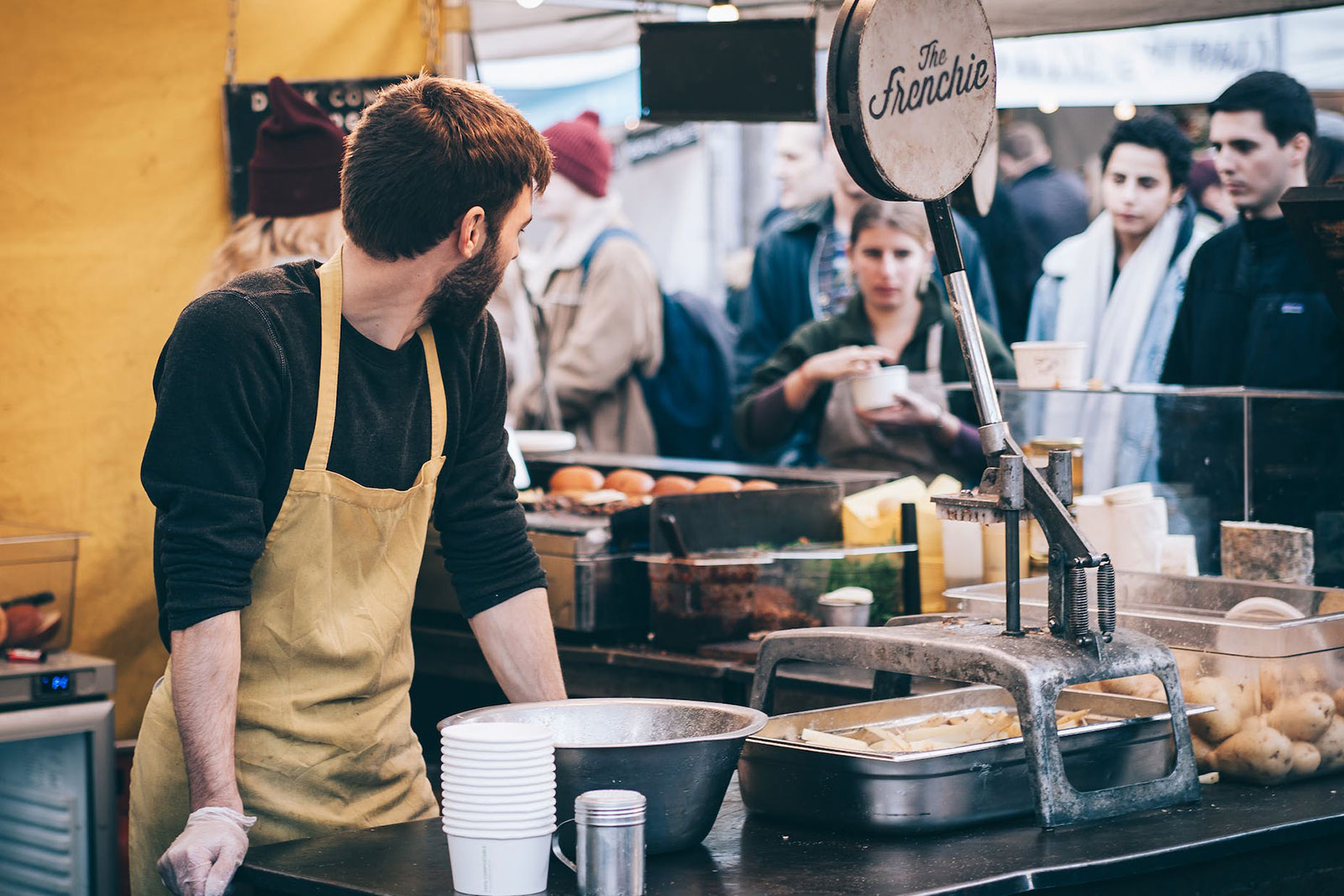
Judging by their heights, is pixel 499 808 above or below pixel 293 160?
below

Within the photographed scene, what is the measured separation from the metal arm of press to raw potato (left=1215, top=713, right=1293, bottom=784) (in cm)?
35

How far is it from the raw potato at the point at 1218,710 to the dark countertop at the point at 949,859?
0.13 meters

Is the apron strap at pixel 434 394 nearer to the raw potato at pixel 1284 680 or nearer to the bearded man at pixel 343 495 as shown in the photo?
the bearded man at pixel 343 495

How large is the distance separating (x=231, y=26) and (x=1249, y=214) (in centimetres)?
257

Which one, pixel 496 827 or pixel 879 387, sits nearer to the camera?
pixel 496 827

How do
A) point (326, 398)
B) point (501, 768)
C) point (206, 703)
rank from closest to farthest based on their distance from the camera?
1. point (501, 768)
2. point (206, 703)
3. point (326, 398)

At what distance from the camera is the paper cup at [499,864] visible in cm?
162

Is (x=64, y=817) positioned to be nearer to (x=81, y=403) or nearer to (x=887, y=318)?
(x=81, y=403)

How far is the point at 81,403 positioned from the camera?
11.9 ft

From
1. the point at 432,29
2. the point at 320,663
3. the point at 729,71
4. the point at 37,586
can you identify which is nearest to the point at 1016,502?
the point at 320,663

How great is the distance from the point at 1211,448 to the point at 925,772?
5.50 ft

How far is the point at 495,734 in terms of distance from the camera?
64.5 inches

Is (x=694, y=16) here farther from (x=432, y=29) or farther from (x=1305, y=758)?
(x=1305, y=758)

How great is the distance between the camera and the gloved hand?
177 cm
